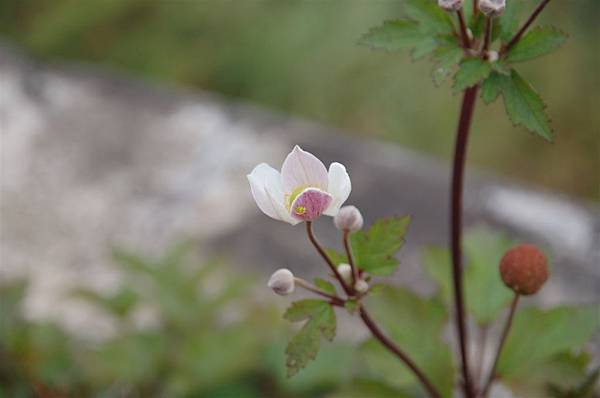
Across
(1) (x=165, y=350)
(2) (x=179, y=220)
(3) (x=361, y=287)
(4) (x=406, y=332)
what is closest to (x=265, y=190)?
(3) (x=361, y=287)

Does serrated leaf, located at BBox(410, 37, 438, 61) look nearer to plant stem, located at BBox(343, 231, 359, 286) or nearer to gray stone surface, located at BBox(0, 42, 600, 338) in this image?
plant stem, located at BBox(343, 231, 359, 286)

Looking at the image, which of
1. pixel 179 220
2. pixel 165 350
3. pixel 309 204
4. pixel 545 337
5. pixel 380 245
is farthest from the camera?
pixel 179 220

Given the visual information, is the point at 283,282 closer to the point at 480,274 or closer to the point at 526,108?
the point at 526,108

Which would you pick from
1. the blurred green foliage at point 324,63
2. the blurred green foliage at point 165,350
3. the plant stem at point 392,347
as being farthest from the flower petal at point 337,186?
the blurred green foliage at point 324,63

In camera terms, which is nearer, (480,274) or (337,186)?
(337,186)

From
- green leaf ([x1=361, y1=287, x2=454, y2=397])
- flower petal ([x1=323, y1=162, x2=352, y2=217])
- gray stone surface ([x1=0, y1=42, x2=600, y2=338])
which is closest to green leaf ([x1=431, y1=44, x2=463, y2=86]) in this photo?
flower petal ([x1=323, y1=162, x2=352, y2=217])

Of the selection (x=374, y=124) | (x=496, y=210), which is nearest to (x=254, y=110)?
(x=496, y=210)

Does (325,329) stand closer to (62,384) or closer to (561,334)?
(561,334)
